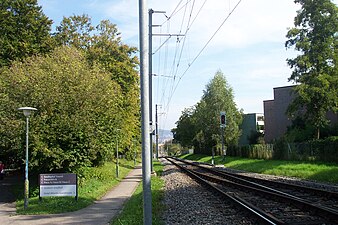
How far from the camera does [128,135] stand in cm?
4150

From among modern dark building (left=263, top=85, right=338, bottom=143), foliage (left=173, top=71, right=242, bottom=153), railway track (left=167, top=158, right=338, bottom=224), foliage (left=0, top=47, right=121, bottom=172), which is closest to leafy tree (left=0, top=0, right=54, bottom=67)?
foliage (left=0, top=47, right=121, bottom=172)

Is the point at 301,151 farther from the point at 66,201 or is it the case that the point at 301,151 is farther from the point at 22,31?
the point at 22,31

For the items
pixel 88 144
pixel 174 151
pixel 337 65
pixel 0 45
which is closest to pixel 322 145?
pixel 337 65

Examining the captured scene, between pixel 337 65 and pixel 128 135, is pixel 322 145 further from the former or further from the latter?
pixel 128 135

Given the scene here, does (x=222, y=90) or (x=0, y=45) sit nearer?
(x=0, y=45)

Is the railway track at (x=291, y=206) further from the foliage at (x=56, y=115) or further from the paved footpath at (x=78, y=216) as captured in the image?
the foliage at (x=56, y=115)

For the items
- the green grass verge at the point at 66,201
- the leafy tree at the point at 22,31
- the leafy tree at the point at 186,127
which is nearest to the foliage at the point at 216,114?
the leafy tree at the point at 186,127

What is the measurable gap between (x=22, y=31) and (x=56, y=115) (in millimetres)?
21107

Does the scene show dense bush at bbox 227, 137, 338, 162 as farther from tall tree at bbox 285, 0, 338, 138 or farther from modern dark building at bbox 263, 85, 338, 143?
modern dark building at bbox 263, 85, 338, 143

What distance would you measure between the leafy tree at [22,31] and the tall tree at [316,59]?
23164 millimetres

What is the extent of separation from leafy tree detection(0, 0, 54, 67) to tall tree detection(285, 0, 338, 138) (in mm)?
23164

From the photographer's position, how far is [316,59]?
1560 inches

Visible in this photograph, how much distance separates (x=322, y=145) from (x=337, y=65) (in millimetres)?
10584

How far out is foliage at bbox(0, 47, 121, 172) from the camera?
2050 cm
